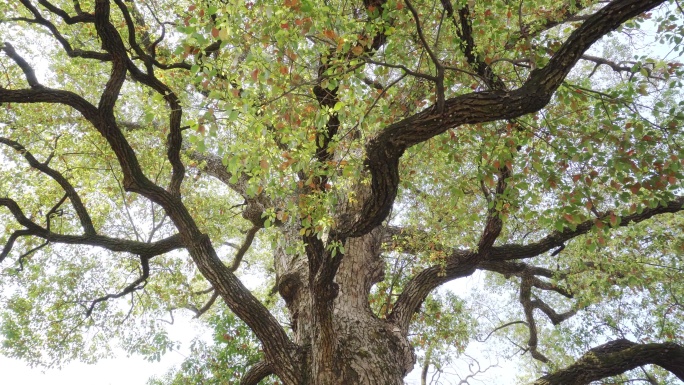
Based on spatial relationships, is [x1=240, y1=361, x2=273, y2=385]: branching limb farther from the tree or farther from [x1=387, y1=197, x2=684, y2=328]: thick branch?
[x1=387, y1=197, x2=684, y2=328]: thick branch

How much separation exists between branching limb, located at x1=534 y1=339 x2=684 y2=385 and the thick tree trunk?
220 centimetres

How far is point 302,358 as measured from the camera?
5.28 metres

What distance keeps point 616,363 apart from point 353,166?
4956mm

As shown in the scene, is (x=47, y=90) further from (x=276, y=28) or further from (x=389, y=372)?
(x=389, y=372)

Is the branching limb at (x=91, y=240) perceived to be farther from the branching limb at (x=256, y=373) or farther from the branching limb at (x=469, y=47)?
the branching limb at (x=469, y=47)

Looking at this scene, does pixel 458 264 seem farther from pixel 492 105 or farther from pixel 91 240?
pixel 91 240

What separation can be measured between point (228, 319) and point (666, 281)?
751 centimetres

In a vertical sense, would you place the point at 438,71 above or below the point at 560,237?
below

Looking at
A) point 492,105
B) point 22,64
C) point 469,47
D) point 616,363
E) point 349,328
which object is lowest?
point 616,363

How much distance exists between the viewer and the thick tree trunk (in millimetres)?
4961

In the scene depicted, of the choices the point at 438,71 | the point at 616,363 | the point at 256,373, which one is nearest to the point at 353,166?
the point at 438,71

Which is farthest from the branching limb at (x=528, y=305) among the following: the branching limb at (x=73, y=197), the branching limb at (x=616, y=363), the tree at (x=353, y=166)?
the branching limb at (x=73, y=197)

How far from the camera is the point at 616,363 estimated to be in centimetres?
598

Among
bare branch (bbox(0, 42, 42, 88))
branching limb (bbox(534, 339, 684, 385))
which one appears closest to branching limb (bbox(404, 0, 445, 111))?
branching limb (bbox(534, 339, 684, 385))
